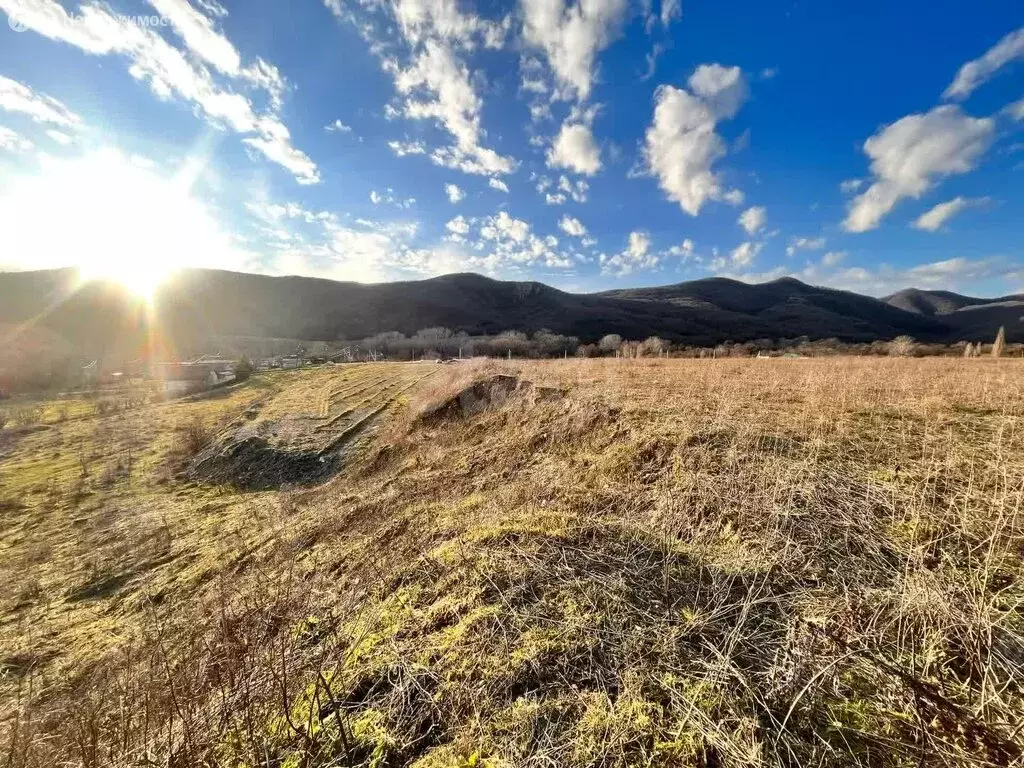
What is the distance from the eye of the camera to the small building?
34.6 m

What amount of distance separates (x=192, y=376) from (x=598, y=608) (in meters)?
47.9

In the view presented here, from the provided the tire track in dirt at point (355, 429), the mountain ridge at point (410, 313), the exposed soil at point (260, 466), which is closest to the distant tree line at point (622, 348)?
the tire track in dirt at point (355, 429)

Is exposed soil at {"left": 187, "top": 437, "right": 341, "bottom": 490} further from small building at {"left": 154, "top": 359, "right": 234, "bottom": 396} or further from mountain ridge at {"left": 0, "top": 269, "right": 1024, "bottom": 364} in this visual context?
mountain ridge at {"left": 0, "top": 269, "right": 1024, "bottom": 364}

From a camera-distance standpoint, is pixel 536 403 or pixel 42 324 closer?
pixel 536 403

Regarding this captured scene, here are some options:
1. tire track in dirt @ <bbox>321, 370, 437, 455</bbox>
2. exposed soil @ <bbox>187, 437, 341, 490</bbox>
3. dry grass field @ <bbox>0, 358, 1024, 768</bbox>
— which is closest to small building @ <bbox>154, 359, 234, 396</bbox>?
exposed soil @ <bbox>187, 437, 341, 490</bbox>

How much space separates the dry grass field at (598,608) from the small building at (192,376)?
2816 centimetres

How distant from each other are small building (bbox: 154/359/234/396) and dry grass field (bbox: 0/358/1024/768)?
28.2 meters

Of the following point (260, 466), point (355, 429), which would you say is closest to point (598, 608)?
point (355, 429)

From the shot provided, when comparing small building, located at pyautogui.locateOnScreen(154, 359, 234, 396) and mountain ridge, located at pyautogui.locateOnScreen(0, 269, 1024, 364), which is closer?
small building, located at pyautogui.locateOnScreen(154, 359, 234, 396)

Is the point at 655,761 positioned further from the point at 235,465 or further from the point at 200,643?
the point at 235,465

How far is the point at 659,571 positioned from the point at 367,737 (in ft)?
10.1

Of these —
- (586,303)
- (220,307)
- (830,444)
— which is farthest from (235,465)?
(586,303)

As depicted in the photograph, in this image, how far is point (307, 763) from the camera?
9.21 ft

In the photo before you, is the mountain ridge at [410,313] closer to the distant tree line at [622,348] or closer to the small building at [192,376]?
the distant tree line at [622,348]
